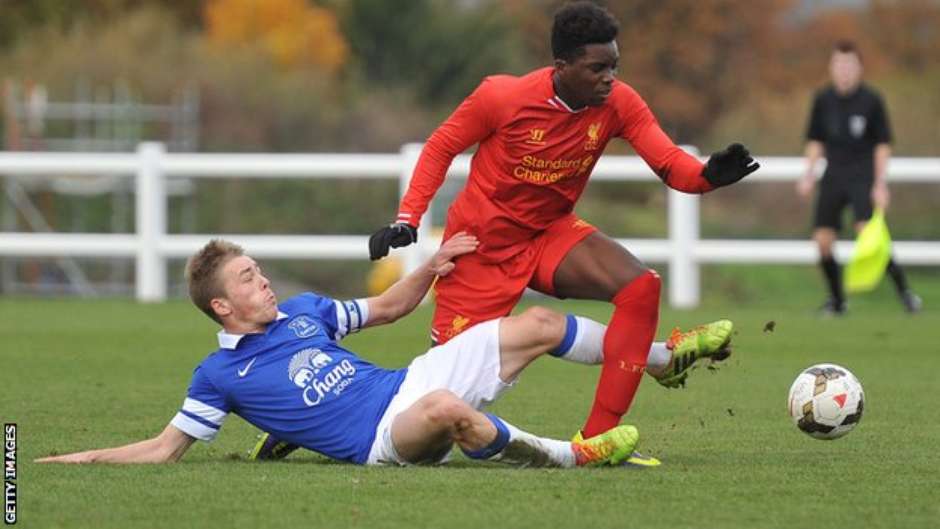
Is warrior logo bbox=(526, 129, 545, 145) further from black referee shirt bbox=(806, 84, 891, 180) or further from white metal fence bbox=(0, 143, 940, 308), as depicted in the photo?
white metal fence bbox=(0, 143, 940, 308)

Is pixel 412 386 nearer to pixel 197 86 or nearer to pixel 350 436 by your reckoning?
pixel 350 436

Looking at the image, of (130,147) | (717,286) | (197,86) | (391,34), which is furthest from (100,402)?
(391,34)

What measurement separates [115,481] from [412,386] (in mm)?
1180

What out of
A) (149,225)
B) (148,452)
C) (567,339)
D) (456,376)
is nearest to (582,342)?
(567,339)

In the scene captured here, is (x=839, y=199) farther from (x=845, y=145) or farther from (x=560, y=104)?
(x=560, y=104)

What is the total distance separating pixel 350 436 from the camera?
25.0 feet

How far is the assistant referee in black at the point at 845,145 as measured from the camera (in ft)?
53.8

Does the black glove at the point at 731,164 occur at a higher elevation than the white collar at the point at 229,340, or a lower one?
higher

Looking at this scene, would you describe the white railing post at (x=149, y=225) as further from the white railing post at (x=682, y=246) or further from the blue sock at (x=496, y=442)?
the blue sock at (x=496, y=442)

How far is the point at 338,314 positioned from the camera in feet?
26.2

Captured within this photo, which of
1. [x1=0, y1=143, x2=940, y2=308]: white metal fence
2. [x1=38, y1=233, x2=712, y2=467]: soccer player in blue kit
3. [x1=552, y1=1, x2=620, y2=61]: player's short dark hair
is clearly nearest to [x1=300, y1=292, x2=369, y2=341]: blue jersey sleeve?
[x1=38, y1=233, x2=712, y2=467]: soccer player in blue kit

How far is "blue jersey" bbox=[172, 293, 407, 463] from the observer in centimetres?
754

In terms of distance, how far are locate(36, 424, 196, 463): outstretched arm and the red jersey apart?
1.33m

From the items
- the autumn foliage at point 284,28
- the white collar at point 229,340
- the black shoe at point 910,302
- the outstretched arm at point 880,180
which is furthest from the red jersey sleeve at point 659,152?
the autumn foliage at point 284,28
